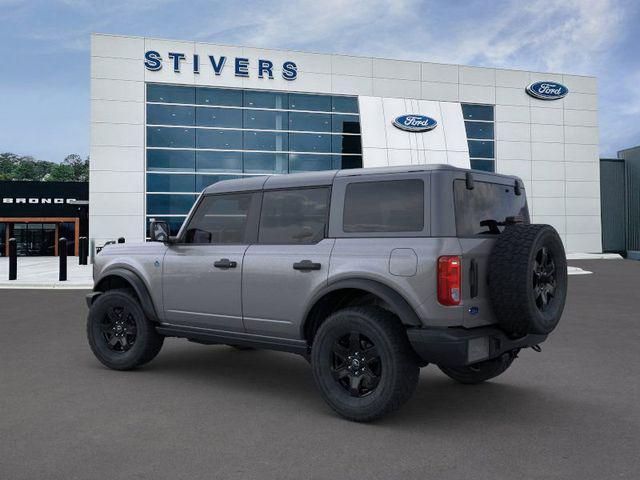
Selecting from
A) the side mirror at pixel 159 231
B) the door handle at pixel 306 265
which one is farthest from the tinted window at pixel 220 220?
the door handle at pixel 306 265

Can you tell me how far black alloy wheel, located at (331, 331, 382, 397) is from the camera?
4539 millimetres

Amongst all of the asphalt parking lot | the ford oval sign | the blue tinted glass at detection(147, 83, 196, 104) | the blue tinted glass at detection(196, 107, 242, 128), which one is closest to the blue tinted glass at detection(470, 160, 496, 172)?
the ford oval sign

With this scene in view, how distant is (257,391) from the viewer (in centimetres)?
551

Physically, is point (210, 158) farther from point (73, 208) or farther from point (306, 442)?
point (306, 442)

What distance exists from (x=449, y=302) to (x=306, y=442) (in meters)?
1.41

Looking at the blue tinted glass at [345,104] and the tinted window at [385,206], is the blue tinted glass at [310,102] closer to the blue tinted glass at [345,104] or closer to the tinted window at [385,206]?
the blue tinted glass at [345,104]

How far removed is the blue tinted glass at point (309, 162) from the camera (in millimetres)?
30891

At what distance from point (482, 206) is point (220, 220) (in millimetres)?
2490

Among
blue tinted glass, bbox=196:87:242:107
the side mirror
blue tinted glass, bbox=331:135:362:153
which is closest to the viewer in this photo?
the side mirror

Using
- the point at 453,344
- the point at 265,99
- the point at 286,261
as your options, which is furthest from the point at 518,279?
the point at 265,99

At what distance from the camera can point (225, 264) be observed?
543 centimetres

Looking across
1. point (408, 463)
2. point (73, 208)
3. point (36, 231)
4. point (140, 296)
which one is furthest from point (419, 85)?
point (408, 463)

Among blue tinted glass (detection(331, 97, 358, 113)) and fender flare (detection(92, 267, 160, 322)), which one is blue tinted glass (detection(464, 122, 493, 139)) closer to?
blue tinted glass (detection(331, 97, 358, 113))

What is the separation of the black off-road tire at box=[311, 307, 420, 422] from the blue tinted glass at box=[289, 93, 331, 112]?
90.2 ft
